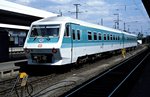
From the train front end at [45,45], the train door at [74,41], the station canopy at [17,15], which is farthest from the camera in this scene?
the station canopy at [17,15]

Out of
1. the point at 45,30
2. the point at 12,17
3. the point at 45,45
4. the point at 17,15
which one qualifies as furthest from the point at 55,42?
the point at 12,17

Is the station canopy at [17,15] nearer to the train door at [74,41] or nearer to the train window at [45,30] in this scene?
the train window at [45,30]

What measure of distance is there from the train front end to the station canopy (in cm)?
1005

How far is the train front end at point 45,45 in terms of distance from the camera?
16266mm

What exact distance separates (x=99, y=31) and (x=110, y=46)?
5.60m

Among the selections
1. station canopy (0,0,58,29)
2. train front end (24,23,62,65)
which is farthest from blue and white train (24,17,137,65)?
station canopy (0,0,58,29)

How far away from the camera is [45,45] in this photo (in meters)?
16.4

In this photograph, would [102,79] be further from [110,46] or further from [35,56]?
[110,46]

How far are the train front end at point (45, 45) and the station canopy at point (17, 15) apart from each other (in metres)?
10.0

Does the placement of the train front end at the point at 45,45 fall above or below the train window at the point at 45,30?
below

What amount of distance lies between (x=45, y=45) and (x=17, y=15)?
16.6 meters

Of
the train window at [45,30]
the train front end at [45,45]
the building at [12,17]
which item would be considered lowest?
the train front end at [45,45]

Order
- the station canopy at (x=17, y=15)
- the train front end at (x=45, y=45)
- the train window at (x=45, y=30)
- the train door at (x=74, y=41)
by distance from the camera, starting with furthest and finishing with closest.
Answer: the station canopy at (x=17, y=15)
the train door at (x=74, y=41)
the train window at (x=45, y=30)
the train front end at (x=45, y=45)

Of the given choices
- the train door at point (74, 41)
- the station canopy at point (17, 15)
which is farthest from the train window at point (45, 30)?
the station canopy at point (17, 15)
